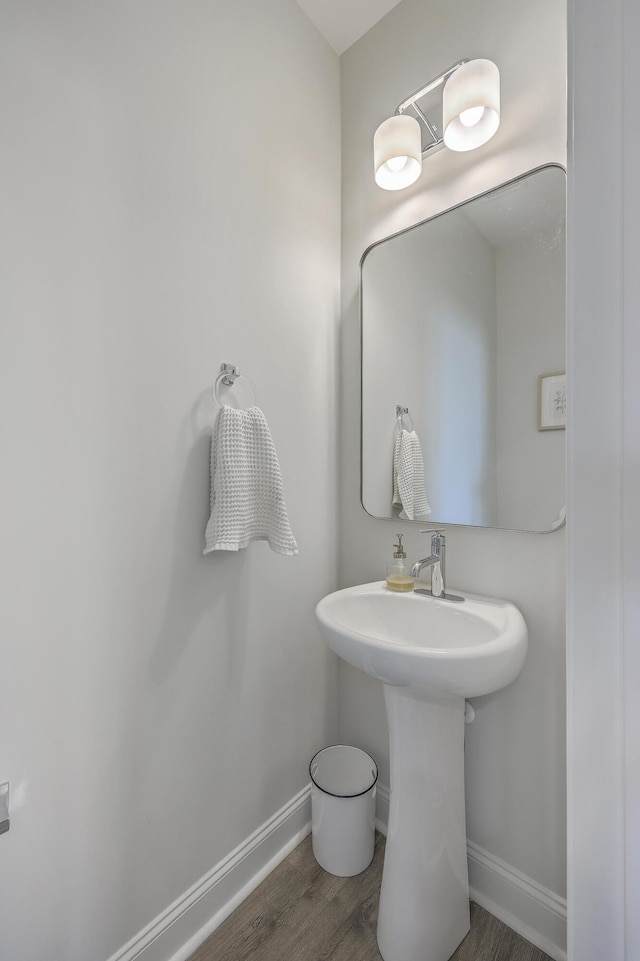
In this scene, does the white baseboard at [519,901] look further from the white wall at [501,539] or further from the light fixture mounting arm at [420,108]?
the light fixture mounting arm at [420,108]

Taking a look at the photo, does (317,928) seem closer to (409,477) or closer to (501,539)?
(501,539)

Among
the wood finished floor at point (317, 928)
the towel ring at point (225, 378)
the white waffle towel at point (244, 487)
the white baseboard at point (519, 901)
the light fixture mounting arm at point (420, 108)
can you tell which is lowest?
the wood finished floor at point (317, 928)

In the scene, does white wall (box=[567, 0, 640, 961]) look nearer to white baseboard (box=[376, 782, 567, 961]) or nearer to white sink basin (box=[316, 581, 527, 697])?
white sink basin (box=[316, 581, 527, 697])

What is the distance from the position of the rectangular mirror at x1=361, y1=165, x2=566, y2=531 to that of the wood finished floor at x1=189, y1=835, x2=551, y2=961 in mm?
1029

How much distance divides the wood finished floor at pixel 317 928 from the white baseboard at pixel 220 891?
3 cm

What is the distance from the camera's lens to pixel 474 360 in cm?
119

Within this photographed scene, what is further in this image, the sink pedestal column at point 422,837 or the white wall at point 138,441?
the sink pedestal column at point 422,837

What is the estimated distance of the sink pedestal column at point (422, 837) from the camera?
991 mm

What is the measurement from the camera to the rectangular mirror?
1.05 metres

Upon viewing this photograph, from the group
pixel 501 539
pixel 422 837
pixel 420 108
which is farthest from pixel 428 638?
pixel 420 108

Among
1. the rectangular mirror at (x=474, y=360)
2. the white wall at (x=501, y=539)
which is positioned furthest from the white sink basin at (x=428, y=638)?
the rectangular mirror at (x=474, y=360)

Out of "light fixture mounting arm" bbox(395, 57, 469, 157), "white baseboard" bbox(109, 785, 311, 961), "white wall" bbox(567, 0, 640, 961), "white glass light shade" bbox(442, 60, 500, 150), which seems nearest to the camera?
"white wall" bbox(567, 0, 640, 961)

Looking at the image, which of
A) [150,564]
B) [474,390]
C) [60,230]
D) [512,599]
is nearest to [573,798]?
[512,599]

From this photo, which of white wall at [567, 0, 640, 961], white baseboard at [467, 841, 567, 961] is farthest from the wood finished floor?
white wall at [567, 0, 640, 961]
